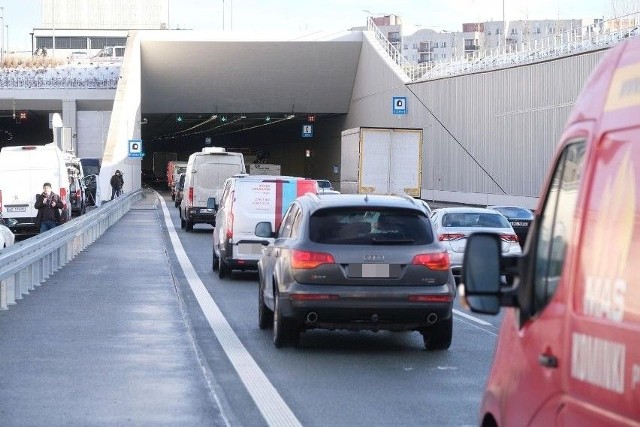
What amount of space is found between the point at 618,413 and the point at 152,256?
1052 inches

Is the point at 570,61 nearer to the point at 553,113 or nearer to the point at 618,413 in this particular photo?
the point at 553,113

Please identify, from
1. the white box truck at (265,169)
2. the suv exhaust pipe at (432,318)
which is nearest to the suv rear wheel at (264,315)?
the suv exhaust pipe at (432,318)

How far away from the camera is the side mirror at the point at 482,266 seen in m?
4.68

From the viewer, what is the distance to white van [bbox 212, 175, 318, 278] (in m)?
24.0

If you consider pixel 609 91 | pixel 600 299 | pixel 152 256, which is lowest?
pixel 152 256

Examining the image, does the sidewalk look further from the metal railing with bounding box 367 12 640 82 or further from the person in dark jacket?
the metal railing with bounding box 367 12 640 82

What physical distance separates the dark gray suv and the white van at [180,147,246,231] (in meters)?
29.3

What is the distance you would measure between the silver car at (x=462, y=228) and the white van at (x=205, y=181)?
17.5 meters

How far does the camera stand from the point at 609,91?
14.3 ft

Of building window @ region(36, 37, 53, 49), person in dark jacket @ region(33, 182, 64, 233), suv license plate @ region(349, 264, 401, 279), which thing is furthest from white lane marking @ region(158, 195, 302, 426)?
building window @ region(36, 37, 53, 49)

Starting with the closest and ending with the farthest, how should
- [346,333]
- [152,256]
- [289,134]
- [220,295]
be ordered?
[346,333] < [220,295] < [152,256] < [289,134]

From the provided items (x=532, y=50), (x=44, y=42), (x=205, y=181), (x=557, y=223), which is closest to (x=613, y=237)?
(x=557, y=223)

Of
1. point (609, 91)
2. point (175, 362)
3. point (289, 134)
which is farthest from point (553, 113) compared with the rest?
point (289, 134)

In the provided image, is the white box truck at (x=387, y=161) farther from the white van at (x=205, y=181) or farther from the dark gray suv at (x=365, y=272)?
the dark gray suv at (x=365, y=272)
